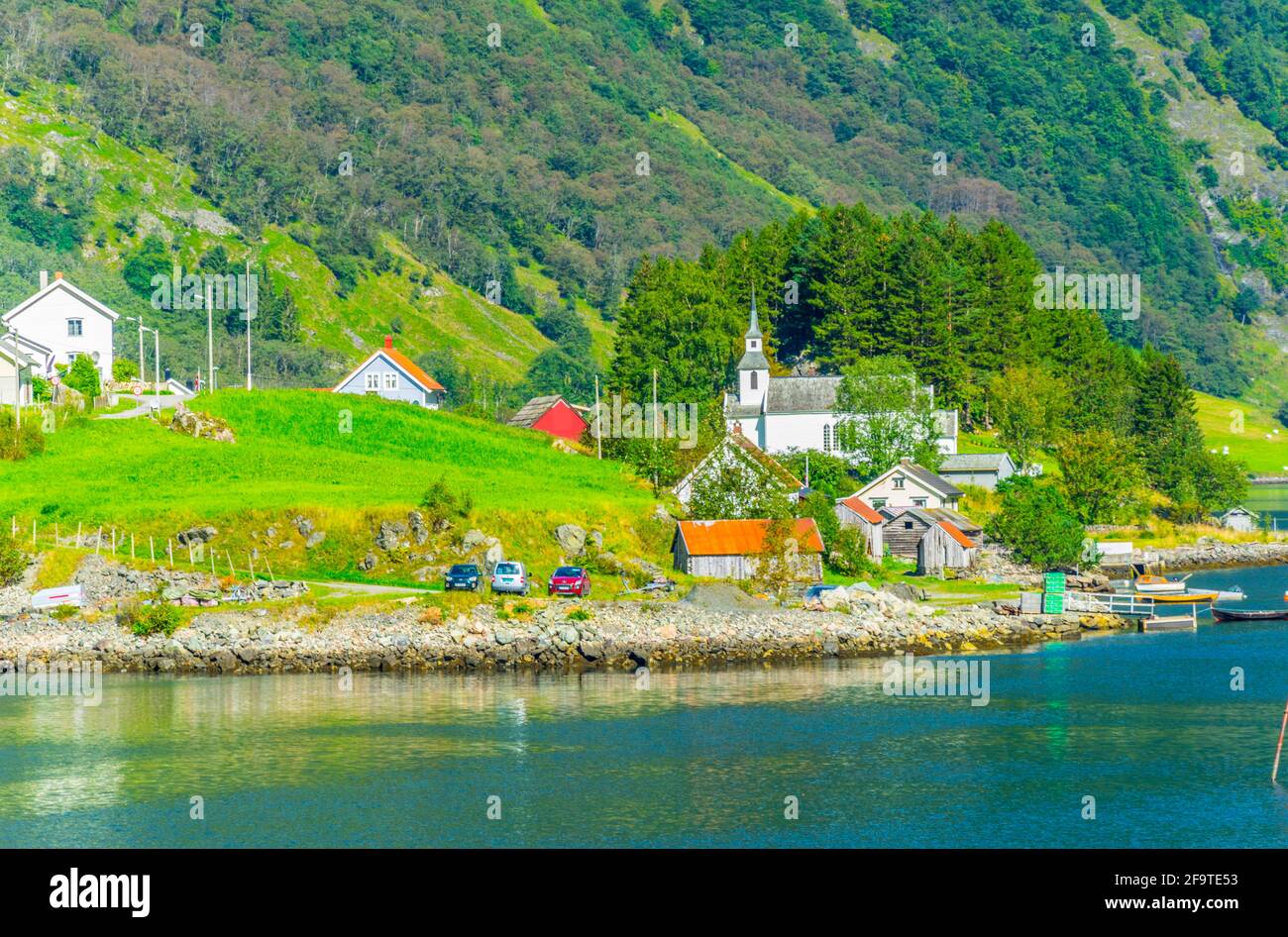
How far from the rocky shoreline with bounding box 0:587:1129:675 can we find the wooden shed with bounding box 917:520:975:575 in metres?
17.4

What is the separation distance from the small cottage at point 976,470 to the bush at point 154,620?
55160 millimetres

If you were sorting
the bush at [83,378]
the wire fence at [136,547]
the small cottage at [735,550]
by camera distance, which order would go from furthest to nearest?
the bush at [83,378] < the small cottage at [735,550] < the wire fence at [136,547]

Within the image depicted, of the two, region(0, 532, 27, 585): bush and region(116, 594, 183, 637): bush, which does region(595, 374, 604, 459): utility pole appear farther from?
region(116, 594, 183, 637): bush

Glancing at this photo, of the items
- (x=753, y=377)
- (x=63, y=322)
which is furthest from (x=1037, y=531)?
(x=63, y=322)

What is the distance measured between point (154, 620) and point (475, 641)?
41.1 ft

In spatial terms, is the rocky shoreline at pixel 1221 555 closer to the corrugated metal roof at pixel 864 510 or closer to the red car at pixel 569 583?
the corrugated metal roof at pixel 864 510

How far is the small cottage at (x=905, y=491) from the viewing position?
95812 millimetres

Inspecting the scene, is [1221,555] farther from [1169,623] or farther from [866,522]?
[866,522]

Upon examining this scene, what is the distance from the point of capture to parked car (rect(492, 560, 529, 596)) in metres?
68.2

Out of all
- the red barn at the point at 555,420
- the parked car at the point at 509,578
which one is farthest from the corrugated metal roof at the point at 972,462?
the parked car at the point at 509,578
